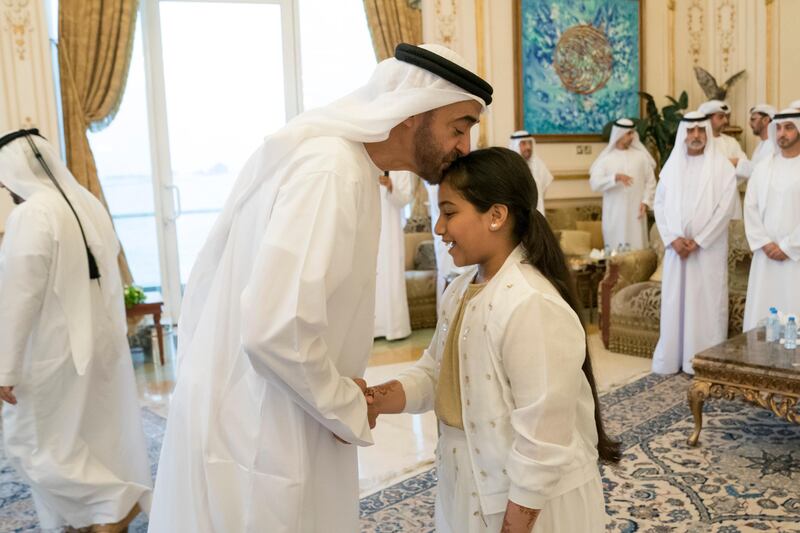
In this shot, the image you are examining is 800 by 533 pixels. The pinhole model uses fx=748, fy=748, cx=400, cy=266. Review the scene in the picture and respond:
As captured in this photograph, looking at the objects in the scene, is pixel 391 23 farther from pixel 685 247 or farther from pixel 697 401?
→ pixel 697 401

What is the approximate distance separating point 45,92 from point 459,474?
237 inches

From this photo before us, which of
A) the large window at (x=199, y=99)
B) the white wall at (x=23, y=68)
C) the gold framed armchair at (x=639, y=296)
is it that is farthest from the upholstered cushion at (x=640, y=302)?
the white wall at (x=23, y=68)

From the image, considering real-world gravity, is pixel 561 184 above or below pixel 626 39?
below

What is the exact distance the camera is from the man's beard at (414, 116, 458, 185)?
1.74m

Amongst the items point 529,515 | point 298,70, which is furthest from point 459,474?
point 298,70

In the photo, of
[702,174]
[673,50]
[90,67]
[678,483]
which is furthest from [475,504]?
[673,50]

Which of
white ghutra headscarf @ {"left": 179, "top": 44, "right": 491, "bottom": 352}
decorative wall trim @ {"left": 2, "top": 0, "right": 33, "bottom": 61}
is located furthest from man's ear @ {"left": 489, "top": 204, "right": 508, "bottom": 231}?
decorative wall trim @ {"left": 2, "top": 0, "right": 33, "bottom": 61}

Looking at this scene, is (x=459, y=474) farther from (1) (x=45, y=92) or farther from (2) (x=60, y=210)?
(1) (x=45, y=92)

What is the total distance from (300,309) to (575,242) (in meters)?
7.30

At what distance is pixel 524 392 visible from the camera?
154cm

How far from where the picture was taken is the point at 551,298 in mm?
1587

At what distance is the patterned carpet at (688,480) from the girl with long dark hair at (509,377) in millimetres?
1570

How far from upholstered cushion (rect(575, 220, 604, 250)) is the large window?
3.14 metres

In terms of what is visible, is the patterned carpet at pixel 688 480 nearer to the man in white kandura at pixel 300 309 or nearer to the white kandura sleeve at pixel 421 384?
the white kandura sleeve at pixel 421 384
